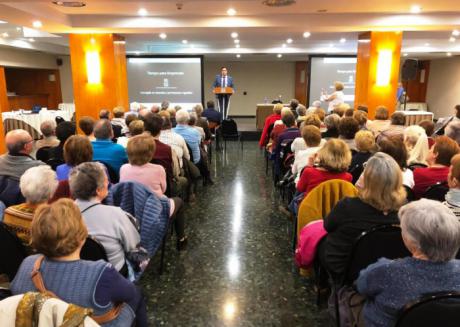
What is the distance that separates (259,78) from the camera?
56.0 ft

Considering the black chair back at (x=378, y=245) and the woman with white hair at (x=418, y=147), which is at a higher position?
the woman with white hair at (x=418, y=147)

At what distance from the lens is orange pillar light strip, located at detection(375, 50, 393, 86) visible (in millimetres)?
8008

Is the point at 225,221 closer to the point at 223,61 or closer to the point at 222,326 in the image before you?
the point at 222,326

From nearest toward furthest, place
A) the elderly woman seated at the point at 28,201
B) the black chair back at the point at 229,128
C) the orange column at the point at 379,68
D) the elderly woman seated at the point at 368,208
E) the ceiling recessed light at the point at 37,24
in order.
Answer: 1. the elderly woman seated at the point at 368,208
2. the elderly woman seated at the point at 28,201
3. the ceiling recessed light at the point at 37,24
4. the orange column at the point at 379,68
5. the black chair back at the point at 229,128

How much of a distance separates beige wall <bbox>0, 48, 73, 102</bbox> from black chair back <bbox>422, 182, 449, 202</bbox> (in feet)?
41.1

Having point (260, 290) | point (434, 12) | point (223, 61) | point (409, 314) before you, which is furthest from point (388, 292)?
point (223, 61)

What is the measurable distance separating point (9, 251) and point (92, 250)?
0.57m

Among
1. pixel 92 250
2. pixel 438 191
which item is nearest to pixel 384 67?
pixel 438 191

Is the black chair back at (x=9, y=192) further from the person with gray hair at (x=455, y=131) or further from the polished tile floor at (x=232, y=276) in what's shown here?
the person with gray hair at (x=455, y=131)

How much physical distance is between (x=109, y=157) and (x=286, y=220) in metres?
2.09

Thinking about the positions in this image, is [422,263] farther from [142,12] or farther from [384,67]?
[384,67]

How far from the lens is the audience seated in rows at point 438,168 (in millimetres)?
2768

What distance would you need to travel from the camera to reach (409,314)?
4.09 ft

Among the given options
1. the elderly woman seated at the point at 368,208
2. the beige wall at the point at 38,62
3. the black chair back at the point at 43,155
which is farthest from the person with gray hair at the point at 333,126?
the beige wall at the point at 38,62
